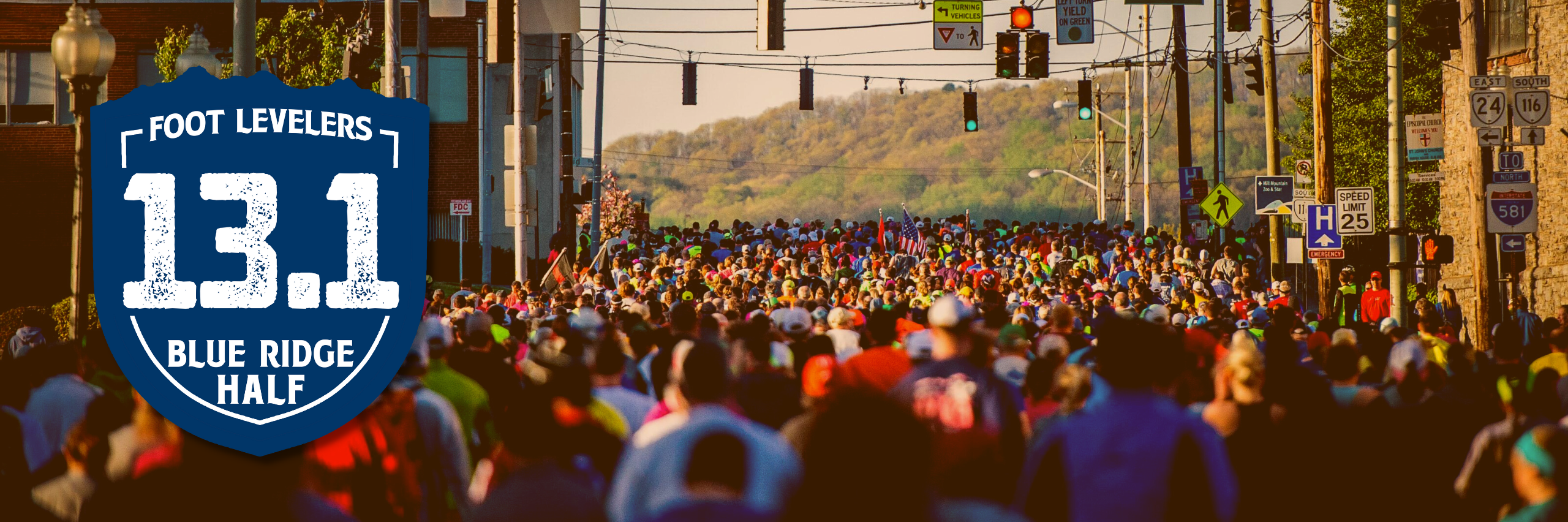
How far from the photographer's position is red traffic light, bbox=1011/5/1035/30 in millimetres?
23969

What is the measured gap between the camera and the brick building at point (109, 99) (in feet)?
127

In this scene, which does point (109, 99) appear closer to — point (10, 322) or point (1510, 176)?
point (10, 322)

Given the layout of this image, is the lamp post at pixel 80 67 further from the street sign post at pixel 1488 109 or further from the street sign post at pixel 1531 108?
the street sign post at pixel 1531 108

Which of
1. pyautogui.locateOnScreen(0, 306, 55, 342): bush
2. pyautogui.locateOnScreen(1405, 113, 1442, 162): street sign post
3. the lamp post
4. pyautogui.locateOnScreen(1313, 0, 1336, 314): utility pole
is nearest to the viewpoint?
the lamp post

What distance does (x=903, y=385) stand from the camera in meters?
5.74

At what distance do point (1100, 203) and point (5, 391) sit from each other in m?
57.4

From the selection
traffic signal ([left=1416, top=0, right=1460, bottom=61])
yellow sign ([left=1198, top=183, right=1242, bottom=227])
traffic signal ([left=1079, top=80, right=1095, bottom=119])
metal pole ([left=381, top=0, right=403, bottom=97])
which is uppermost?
traffic signal ([left=1079, top=80, right=1095, bottom=119])

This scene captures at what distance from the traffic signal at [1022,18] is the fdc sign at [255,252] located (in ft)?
65.7

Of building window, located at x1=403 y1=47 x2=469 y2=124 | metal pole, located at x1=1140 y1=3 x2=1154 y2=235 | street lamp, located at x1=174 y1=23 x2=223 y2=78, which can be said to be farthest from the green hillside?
street lamp, located at x1=174 y1=23 x2=223 y2=78

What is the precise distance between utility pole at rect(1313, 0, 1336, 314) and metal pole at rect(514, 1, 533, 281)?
11.4 meters

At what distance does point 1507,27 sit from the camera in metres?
32.1

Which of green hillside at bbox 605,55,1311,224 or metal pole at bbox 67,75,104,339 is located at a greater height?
green hillside at bbox 605,55,1311,224

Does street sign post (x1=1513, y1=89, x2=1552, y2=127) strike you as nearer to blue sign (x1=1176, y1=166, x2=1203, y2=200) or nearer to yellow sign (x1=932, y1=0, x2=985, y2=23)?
yellow sign (x1=932, y1=0, x2=985, y2=23)

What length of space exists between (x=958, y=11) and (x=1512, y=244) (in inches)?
411
